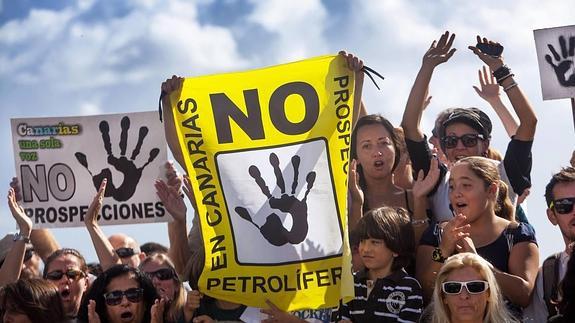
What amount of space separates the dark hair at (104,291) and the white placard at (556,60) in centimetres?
369

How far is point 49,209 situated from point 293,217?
352 cm

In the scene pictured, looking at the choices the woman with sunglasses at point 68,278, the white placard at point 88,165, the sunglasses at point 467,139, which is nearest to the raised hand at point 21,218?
the white placard at point 88,165

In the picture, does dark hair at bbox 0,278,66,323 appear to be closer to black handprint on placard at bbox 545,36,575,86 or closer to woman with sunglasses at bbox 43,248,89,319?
woman with sunglasses at bbox 43,248,89,319

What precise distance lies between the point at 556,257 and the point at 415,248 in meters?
0.96

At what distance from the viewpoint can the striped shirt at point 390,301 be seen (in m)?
6.84

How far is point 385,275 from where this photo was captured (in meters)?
7.06

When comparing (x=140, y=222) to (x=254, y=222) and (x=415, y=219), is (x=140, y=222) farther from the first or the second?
(x=415, y=219)

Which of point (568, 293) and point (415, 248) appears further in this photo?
point (415, 248)

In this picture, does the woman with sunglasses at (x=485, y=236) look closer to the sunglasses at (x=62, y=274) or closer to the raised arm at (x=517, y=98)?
the raised arm at (x=517, y=98)

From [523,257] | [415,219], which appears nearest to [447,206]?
[415,219]

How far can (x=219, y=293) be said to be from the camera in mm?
7461

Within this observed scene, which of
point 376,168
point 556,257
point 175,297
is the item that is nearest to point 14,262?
point 175,297

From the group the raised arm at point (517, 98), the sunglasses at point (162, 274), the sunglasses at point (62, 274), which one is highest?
the raised arm at point (517, 98)

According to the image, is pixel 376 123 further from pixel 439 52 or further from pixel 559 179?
pixel 559 179
